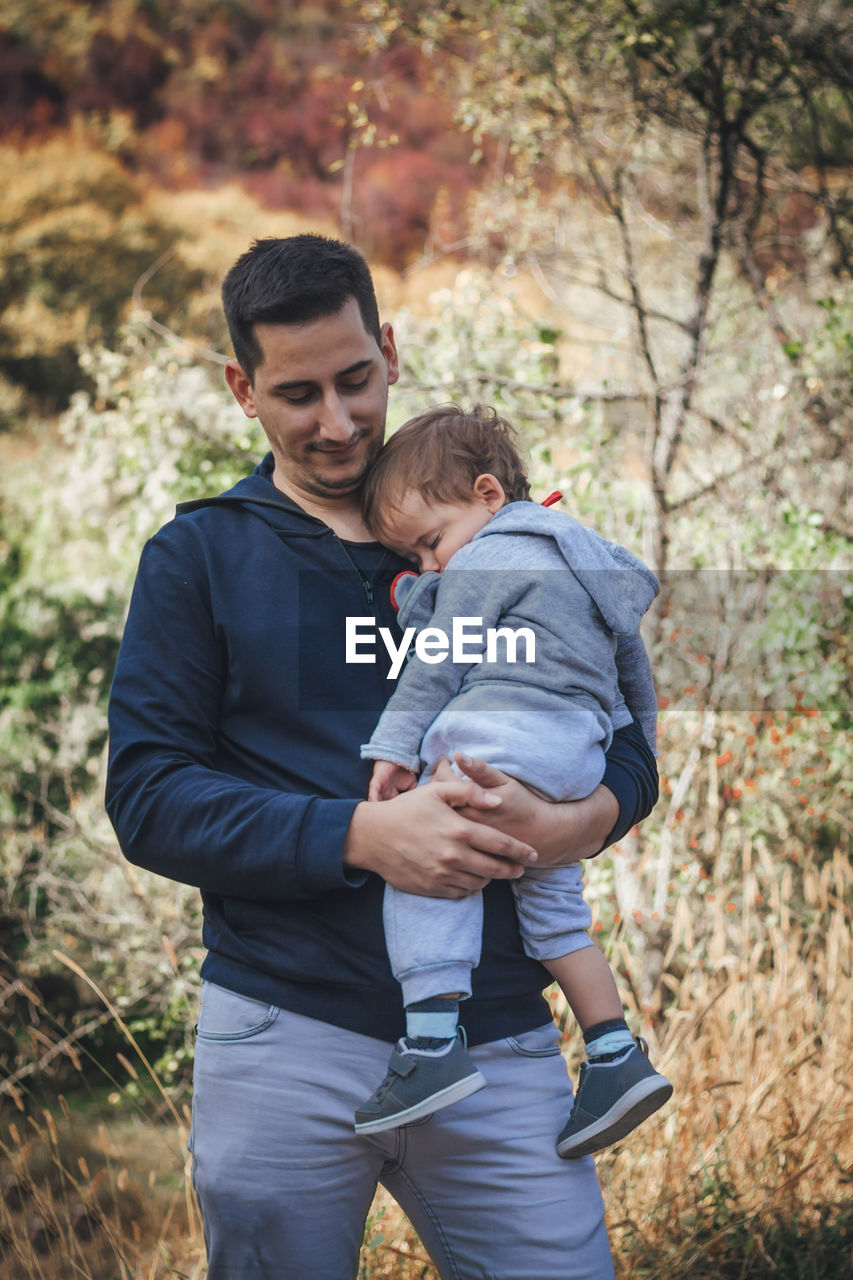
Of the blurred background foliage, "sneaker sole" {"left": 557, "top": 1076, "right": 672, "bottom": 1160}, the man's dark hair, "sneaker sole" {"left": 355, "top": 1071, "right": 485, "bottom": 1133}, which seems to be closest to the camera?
"sneaker sole" {"left": 355, "top": 1071, "right": 485, "bottom": 1133}

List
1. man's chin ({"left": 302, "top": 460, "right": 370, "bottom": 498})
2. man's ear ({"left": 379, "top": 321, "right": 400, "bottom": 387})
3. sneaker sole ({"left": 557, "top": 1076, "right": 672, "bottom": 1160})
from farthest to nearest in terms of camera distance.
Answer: man's ear ({"left": 379, "top": 321, "right": 400, "bottom": 387}), man's chin ({"left": 302, "top": 460, "right": 370, "bottom": 498}), sneaker sole ({"left": 557, "top": 1076, "right": 672, "bottom": 1160})

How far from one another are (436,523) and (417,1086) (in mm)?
854

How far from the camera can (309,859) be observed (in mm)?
1349

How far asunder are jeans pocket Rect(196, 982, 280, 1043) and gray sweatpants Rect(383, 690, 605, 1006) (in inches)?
7.5

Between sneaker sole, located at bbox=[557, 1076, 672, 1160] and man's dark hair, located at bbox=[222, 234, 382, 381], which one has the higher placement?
man's dark hair, located at bbox=[222, 234, 382, 381]

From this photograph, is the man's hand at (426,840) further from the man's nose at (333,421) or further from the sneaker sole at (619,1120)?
the man's nose at (333,421)

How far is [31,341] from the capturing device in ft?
33.7

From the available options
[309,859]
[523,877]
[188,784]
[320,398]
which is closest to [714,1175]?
[523,877]

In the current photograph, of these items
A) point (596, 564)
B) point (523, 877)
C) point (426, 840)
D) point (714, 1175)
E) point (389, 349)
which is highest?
point (389, 349)

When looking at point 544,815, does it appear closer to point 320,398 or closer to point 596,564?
point 596,564

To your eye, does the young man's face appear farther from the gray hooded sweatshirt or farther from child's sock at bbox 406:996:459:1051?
child's sock at bbox 406:996:459:1051

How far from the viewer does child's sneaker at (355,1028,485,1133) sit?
1348 millimetres

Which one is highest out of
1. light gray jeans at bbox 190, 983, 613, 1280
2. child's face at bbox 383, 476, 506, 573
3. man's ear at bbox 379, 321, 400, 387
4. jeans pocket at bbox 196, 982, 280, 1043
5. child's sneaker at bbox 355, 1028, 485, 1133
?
man's ear at bbox 379, 321, 400, 387

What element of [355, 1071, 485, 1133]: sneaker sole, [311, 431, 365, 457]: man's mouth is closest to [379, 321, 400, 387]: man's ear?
[311, 431, 365, 457]: man's mouth
